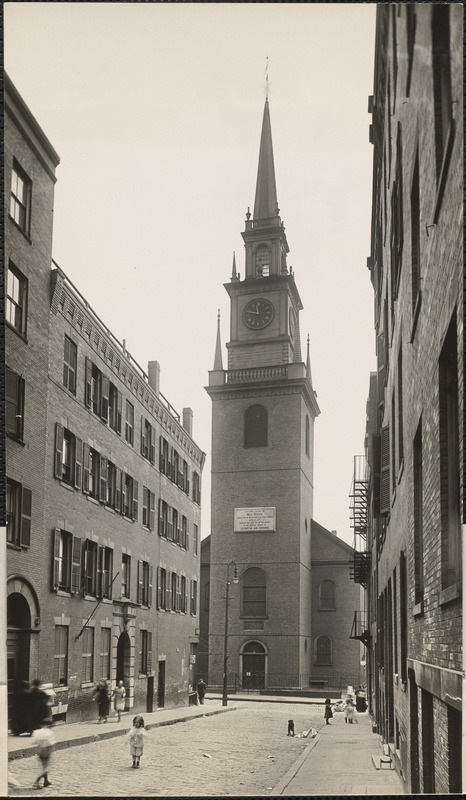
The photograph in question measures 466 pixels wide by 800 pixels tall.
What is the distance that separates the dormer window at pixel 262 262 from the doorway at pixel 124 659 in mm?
12356

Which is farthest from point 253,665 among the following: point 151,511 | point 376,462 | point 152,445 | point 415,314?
point 415,314

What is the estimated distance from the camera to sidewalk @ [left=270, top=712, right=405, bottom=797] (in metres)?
8.56

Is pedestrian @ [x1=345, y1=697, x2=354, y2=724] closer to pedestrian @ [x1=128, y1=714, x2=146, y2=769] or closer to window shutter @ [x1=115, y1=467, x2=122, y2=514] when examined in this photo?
window shutter @ [x1=115, y1=467, x2=122, y2=514]

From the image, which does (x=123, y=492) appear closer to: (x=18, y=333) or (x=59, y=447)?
(x=59, y=447)

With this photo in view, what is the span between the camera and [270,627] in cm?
5022

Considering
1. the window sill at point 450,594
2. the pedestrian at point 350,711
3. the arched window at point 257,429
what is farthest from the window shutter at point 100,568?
the window sill at point 450,594

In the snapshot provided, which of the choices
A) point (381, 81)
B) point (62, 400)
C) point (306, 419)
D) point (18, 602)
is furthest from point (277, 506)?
point (381, 81)

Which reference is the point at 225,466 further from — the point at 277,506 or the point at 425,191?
the point at 425,191

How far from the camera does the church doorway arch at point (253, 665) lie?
4981 centimetres

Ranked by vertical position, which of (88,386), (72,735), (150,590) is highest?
(88,386)

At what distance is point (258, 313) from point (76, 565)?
7.90 meters

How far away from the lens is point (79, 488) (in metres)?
21.2

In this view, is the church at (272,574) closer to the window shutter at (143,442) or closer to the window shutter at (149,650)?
the window shutter at (149,650)

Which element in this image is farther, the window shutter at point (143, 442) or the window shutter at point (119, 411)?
the window shutter at point (143, 442)
